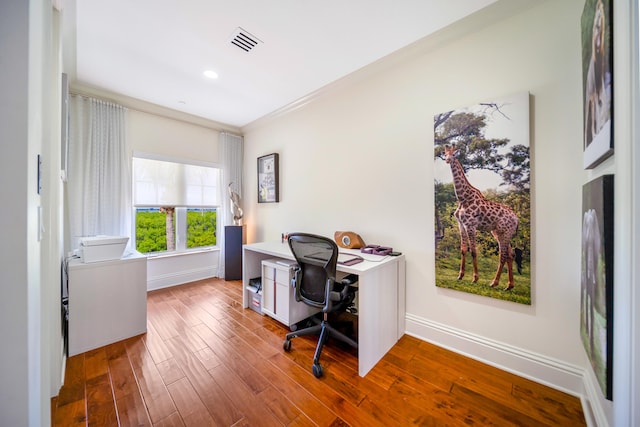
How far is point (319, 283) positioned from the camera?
72.7 inches

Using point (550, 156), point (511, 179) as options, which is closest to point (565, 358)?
point (511, 179)

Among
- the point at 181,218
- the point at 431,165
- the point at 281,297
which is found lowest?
the point at 281,297

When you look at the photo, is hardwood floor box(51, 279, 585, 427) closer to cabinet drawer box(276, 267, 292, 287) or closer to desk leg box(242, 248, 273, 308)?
cabinet drawer box(276, 267, 292, 287)

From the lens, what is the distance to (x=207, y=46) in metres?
2.07

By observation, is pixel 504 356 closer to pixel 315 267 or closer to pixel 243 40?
pixel 315 267

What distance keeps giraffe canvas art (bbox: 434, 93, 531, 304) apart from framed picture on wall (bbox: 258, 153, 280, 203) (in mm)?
2249

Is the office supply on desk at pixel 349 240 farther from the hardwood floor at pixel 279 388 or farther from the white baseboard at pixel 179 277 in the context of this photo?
the white baseboard at pixel 179 277

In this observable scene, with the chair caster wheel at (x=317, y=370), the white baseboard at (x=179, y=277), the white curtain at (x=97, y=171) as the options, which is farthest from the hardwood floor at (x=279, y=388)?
the white curtain at (x=97, y=171)

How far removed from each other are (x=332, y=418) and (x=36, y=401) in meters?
1.25

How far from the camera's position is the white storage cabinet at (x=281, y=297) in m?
2.20

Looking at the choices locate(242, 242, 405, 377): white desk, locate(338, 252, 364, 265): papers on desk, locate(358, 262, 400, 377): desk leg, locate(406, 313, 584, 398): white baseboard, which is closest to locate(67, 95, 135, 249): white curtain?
locate(242, 242, 405, 377): white desk

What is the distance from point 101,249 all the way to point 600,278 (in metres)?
3.28
